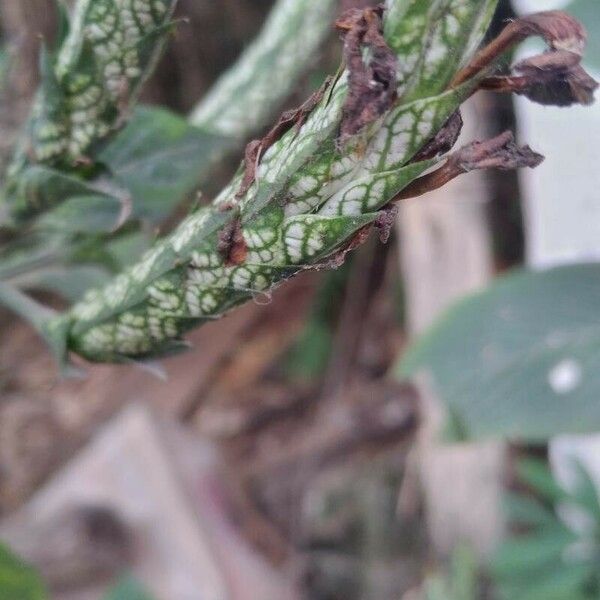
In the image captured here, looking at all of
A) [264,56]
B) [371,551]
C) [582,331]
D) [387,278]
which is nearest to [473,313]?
[582,331]

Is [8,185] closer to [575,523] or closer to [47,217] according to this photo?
[47,217]

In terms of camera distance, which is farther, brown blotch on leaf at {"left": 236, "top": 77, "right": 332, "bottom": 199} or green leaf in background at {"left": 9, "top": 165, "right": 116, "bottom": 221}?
green leaf in background at {"left": 9, "top": 165, "right": 116, "bottom": 221}

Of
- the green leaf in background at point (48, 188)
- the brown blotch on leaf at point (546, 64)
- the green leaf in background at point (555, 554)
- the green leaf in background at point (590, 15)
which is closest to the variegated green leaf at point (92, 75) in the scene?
the green leaf in background at point (48, 188)

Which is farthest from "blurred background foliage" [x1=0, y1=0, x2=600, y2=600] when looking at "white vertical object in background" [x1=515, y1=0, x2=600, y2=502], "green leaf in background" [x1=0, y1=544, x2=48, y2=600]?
"white vertical object in background" [x1=515, y1=0, x2=600, y2=502]

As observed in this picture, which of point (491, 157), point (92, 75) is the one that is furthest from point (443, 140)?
point (92, 75)

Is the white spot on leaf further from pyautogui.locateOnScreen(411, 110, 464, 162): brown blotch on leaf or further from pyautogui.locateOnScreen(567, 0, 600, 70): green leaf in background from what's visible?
pyautogui.locateOnScreen(411, 110, 464, 162): brown blotch on leaf

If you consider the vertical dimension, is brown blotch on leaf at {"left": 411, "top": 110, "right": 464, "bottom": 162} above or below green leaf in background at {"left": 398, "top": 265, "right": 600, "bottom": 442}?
above

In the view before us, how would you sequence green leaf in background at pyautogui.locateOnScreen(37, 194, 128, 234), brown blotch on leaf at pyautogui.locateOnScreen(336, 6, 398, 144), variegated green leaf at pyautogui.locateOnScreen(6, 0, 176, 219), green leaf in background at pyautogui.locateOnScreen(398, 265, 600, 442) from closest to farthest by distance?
brown blotch on leaf at pyautogui.locateOnScreen(336, 6, 398, 144) → variegated green leaf at pyautogui.locateOnScreen(6, 0, 176, 219) → green leaf in background at pyautogui.locateOnScreen(37, 194, 128, 234) → green leaf in background at pyautogui.locateOnScreen(398, 265, 600, 442)

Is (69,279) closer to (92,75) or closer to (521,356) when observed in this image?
(92,75)
